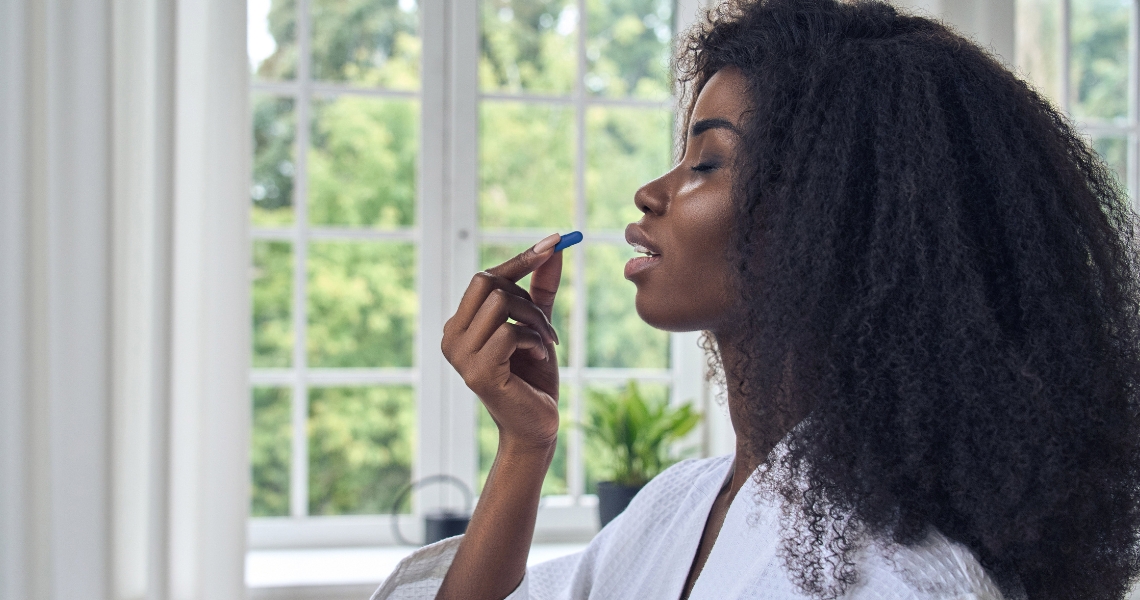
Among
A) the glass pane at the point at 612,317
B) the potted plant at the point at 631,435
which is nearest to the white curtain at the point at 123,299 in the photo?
the potted plant at the point at 631,435

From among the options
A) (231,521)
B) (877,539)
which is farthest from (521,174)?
(877,539)

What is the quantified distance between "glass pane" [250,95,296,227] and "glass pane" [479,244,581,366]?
0.94 metres

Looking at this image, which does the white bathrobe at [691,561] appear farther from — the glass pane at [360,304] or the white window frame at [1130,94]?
the white window frame at [1130,94]

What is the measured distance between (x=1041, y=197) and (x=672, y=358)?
5.57 feet

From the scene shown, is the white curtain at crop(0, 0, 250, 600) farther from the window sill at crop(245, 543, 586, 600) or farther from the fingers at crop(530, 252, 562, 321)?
the fingers at crop(530, 252, 562, 321)

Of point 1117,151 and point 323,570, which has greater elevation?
point 1117,151

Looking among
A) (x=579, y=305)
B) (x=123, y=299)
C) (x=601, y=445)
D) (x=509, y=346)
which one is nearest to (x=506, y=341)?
(x=509, y=346)

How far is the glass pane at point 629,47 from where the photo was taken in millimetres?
2387

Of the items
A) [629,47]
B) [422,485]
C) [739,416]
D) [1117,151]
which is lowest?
[422,485]

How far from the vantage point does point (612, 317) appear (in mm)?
2395

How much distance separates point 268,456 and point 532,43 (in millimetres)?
1684

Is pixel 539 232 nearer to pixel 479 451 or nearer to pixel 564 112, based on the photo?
pixel 564 112

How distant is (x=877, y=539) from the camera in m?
0.72

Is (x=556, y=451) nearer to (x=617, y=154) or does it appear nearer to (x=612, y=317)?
(x=612, y=317)
